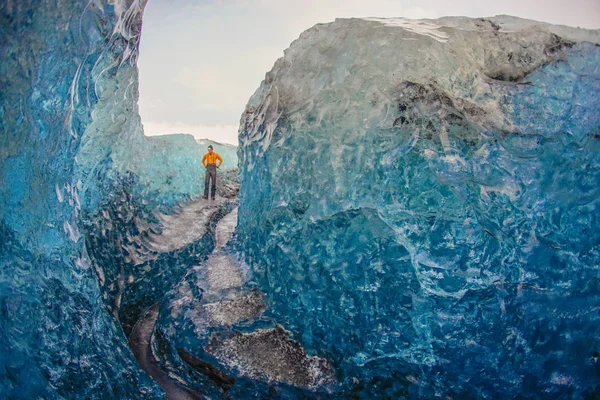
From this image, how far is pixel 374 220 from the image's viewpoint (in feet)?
7.83

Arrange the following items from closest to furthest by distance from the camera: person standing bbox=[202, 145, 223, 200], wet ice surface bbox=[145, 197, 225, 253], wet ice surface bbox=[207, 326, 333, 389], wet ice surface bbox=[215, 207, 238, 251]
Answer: wet ice surface bbox=[207, 326, 333, 389] < wet ice surface bbox=[145, 197, 225, 253] < wet ice surface bbox=[215, 207, 238, 251] < person standing bbox=[202, 145, 223, 200]

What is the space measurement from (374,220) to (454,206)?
427 millimetres

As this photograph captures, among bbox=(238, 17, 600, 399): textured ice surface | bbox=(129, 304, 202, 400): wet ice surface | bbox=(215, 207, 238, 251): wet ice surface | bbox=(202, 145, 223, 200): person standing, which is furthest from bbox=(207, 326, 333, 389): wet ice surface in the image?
bbox=(202, 145, 223, 200): person standing

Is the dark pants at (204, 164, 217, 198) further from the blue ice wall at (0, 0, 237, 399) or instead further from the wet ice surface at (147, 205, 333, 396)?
the blue ice wall at (0, 0, 237, 399)

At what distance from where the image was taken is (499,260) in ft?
7.12

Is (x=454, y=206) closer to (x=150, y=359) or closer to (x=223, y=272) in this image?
(x=223, y=272)

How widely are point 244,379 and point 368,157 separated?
4.73ft

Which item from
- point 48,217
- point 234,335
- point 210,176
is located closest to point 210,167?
point 210,176

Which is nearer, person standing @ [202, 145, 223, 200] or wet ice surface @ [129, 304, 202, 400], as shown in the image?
wet ice surface @ [129, 304, 202, 400]

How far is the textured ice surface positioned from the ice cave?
10mm

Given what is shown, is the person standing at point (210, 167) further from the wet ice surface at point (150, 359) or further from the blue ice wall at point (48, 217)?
the blue ice wall at point (48, 217)

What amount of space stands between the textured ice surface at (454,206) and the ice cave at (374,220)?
0.01 m

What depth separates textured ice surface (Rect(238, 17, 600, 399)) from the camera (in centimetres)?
212

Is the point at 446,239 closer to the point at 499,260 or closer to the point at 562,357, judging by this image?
the point at 499,260
